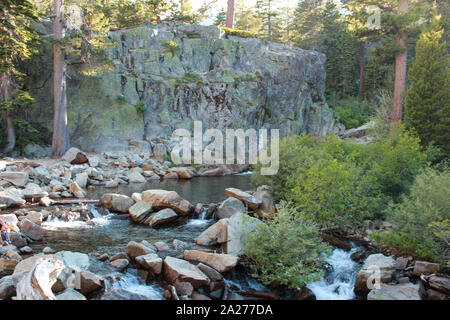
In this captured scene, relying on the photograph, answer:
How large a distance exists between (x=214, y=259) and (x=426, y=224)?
483 centimetres

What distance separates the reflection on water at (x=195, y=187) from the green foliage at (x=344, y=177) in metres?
2.59

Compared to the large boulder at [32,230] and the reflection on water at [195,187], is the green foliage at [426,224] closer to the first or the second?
the reflection on water at [195,187]

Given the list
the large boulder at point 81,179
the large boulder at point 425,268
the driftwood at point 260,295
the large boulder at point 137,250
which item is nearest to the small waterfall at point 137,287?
the large boulder at point 137,250

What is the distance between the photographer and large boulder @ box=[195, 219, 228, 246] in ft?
27.5

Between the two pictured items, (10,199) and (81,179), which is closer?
(10,199)

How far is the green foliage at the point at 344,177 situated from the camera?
9.02 meters

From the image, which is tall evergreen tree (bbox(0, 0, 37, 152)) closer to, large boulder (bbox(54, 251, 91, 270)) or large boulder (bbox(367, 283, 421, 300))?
large boulder (bbox(54, 251, 91, 270))

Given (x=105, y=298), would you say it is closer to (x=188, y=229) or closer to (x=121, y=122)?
(x=188, y=229)

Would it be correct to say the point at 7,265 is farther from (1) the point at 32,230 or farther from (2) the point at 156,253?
(2) the point at 156,253

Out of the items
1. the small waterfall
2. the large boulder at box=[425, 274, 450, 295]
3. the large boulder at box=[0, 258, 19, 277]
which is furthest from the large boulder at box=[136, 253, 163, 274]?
the large boulder at box=[425, 274, 450, 295]

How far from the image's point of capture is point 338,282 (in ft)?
22.1

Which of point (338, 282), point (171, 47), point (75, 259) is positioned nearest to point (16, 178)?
point (75, 259)

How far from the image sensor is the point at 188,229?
9.82 m
